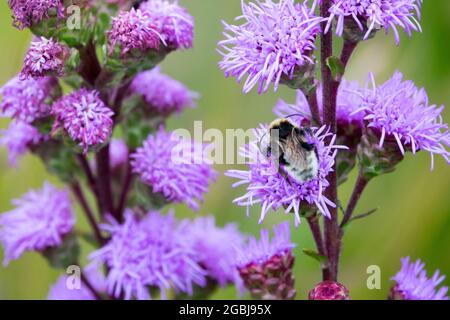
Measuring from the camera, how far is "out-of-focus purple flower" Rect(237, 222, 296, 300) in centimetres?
152

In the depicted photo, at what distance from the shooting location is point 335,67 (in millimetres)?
1269

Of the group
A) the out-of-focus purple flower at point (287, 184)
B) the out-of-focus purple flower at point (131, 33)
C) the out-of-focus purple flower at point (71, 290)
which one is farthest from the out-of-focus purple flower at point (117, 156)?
the out-of-focus purple flower at point (287, 184)

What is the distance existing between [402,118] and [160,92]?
2.13 feet

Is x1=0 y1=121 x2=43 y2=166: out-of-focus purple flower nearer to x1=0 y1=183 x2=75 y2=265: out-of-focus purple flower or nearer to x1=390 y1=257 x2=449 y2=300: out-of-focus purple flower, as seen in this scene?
x1=0 y1=183 x2=75 y2=265: out-of-focus purple flower

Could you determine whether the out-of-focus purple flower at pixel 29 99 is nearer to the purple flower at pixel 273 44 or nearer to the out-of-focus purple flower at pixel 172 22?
the out-of-focus purple flower at pixel 172 22

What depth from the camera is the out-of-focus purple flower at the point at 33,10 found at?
4.55 feet

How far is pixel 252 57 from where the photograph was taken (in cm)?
131

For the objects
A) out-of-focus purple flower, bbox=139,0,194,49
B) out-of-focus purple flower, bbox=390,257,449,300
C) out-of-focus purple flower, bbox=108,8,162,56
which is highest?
out-of-focus purple flower, bbox=139,0,194,49

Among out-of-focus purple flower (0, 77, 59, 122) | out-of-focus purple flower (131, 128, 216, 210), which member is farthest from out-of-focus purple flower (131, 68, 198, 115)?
out-of-focus purple flower (0, 77, 59, 122)

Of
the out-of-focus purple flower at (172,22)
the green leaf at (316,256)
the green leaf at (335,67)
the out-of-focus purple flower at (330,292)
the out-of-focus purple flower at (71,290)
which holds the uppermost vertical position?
the out-of-focus purple flower at (172,22)

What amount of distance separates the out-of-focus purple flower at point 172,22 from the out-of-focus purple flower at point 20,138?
0.40 meters

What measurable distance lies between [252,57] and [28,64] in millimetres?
438

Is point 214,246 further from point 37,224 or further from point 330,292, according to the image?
point 330,292

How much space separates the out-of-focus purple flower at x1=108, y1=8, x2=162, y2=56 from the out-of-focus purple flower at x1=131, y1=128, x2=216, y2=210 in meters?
0.27
